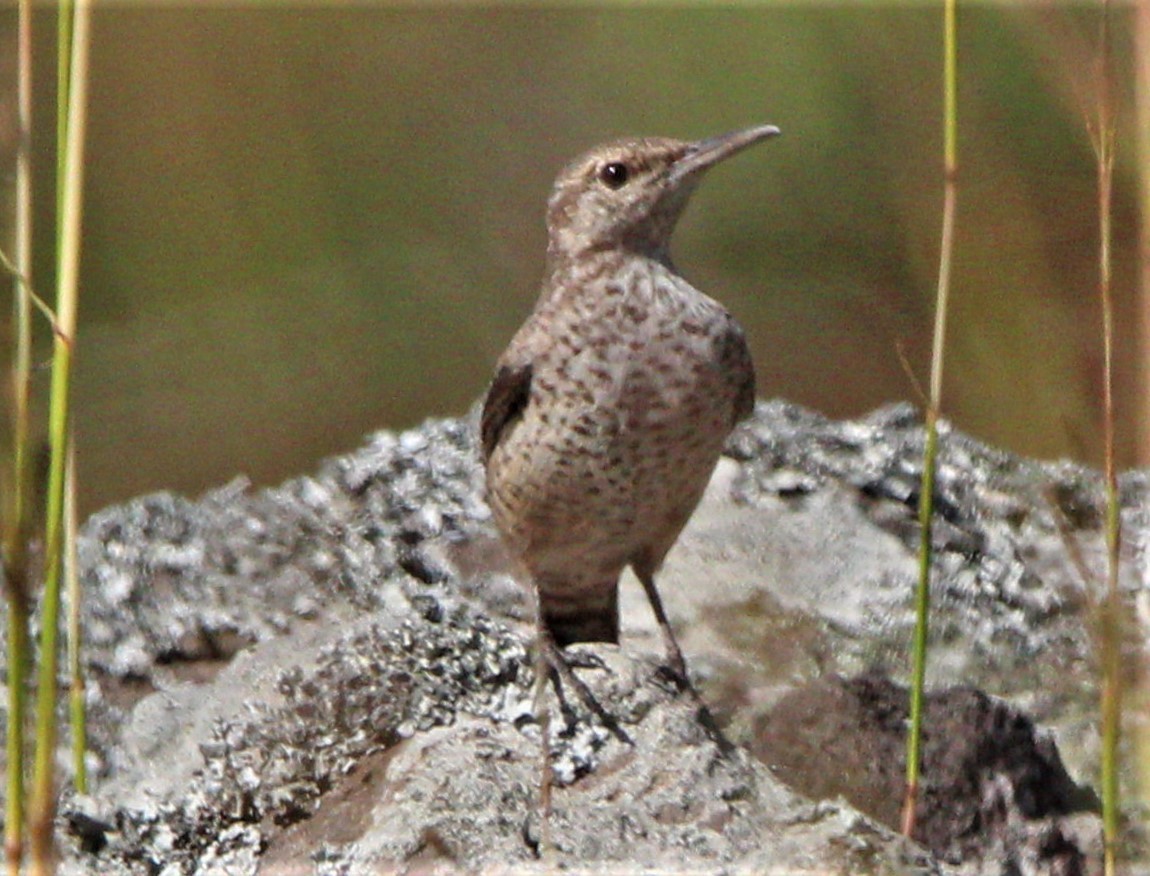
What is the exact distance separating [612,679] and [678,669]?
0.51 m

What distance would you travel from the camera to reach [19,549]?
52.5 inches

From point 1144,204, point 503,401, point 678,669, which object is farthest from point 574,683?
point 1144,204

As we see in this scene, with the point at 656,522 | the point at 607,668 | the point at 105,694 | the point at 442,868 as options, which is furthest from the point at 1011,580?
the point at 105,694

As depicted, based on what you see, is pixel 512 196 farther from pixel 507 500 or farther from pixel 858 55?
pixel 858 55

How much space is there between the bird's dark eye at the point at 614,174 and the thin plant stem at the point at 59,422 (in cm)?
166

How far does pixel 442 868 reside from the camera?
2.23m

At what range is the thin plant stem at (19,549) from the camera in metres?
1.34

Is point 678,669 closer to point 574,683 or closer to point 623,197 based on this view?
point 574,683

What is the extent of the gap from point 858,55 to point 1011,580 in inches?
70.2

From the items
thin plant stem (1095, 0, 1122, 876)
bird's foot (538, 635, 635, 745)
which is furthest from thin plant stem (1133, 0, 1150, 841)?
bird's foot (538, 635, 635, 745)

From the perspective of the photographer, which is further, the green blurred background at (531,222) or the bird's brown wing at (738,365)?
the bird's brown wing at (738,365)

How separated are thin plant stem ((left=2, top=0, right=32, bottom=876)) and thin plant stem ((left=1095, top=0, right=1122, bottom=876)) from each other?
0.89 metres

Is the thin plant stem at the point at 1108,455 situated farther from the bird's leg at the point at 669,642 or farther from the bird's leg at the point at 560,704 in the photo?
the bird's leg at the point at 669,642

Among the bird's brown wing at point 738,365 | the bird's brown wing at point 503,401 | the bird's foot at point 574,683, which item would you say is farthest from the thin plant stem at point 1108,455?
the bird's brown wing at point 503,401
